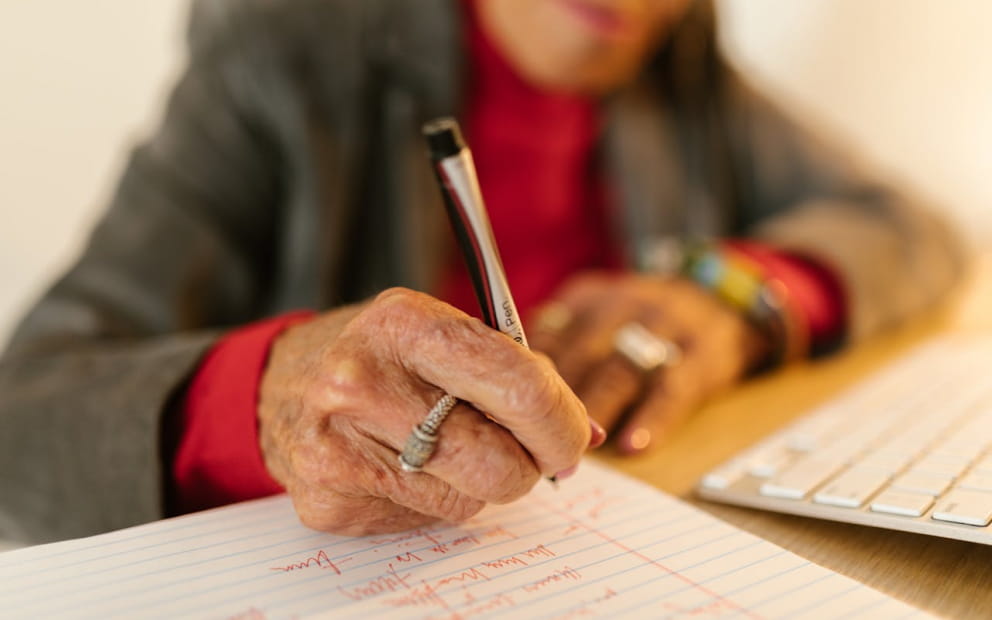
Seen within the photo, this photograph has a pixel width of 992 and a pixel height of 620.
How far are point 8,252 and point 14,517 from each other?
891 millimetres

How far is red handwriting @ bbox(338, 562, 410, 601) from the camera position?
12.1 inches

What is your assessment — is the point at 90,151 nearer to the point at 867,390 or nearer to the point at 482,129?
the point at 482,129

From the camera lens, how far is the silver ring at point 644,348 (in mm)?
602

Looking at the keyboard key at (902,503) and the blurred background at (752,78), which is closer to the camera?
the keyboard key at (902,503)

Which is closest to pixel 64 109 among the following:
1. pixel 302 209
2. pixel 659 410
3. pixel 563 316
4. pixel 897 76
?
pixel 302 209

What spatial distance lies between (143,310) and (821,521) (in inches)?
22.8

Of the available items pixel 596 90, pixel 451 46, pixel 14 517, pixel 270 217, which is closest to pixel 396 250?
pixel 270 217

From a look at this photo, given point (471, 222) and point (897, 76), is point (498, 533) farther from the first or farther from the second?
point (897, 76)

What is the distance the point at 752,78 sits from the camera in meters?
1.34

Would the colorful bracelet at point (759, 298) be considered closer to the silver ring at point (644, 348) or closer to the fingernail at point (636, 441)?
the silver ring at point (644, 348)

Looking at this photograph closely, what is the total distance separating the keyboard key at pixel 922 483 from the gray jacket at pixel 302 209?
1.40 ft

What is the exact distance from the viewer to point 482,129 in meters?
0.95

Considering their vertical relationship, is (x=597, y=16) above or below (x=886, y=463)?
above

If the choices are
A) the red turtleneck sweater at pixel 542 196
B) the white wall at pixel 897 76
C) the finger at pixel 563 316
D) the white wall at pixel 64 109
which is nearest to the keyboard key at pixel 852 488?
the finger at pixel 563 316
